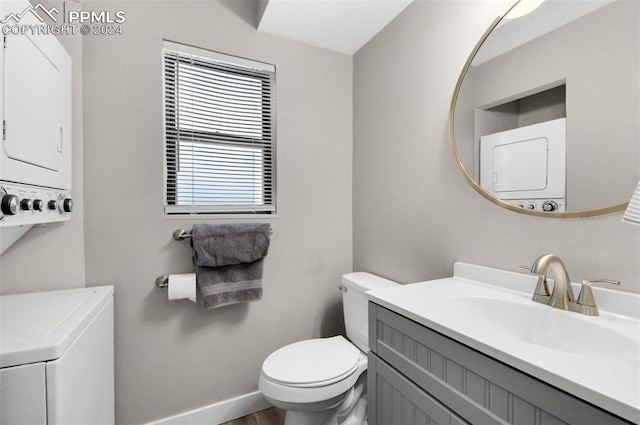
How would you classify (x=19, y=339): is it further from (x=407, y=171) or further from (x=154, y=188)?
(x=407, y=171)

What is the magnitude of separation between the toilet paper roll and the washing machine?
0.84 ft

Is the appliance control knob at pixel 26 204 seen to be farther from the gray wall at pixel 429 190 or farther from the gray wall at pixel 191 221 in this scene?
the gray wall at pixel 429 190

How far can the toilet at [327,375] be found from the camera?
1.21 metres

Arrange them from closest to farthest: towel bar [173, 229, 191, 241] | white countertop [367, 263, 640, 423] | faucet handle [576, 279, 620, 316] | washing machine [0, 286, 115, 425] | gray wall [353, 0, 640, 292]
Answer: white countertop [367, 263, 640, 423] < washing machine [0, 286, 115, 425] < faucet handle [576, 279, 620, 316] < gray wall [353, 0, 640, 292] < towel bar [173, 229, 191, 241]

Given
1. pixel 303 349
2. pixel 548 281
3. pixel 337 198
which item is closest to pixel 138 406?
pixel 303 349

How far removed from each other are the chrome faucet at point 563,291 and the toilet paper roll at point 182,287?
1.40m

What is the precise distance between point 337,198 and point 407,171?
0.54 m

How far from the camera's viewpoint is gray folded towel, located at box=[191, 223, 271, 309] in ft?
4.80

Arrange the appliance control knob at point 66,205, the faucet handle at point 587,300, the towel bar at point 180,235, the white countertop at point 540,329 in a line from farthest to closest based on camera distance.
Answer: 1. the towel bar at point 180,235
2. the appliance control knob at point 66,205
3. the faucet handle at point 587,300
4. the white countertop at point 540,329

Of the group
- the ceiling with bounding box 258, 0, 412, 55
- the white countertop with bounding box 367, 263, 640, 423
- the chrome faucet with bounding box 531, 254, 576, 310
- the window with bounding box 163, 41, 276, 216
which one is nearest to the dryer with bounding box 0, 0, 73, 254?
the window with bounding box 163, 41, 276, 216

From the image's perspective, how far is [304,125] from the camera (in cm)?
180

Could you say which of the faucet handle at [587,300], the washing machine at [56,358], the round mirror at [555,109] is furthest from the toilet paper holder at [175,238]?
the faucet handle at [587,300]

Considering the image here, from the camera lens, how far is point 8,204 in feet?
2.42

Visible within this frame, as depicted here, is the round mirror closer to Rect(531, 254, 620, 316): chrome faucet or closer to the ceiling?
Rect(531, 254, 620, 316): chrome faucet
